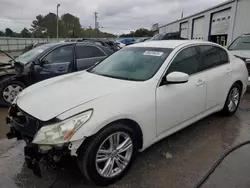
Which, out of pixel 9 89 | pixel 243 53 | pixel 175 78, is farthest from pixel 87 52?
pixel 243 53

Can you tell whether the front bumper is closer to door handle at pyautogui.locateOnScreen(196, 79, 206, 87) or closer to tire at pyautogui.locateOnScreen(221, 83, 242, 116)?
door handle at pyautogui.locateOnScreen(196, 79, 206, 87)

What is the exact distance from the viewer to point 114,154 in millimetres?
2426

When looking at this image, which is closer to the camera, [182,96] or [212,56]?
[182,96]

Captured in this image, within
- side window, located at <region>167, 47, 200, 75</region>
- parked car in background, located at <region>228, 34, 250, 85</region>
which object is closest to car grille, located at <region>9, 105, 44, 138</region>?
side window, located at <region>167, 47, 200, 75</region>

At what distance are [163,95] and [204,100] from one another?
40.8 inches

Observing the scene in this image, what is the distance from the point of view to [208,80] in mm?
3451

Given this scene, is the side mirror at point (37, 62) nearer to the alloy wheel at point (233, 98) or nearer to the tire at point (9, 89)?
the tire at point (9, 89)

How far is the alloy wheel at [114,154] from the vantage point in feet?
7.58

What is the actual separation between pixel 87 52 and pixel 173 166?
424 centimetres

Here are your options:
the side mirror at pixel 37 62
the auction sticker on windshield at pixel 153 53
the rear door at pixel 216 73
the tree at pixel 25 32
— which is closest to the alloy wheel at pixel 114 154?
the auction sticker on windshield at pixel 153 53

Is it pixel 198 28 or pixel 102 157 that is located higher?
pixel 198 28

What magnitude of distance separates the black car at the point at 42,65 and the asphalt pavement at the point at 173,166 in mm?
1637

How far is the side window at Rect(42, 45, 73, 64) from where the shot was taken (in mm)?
5430

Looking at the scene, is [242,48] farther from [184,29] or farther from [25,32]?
[25,32]
